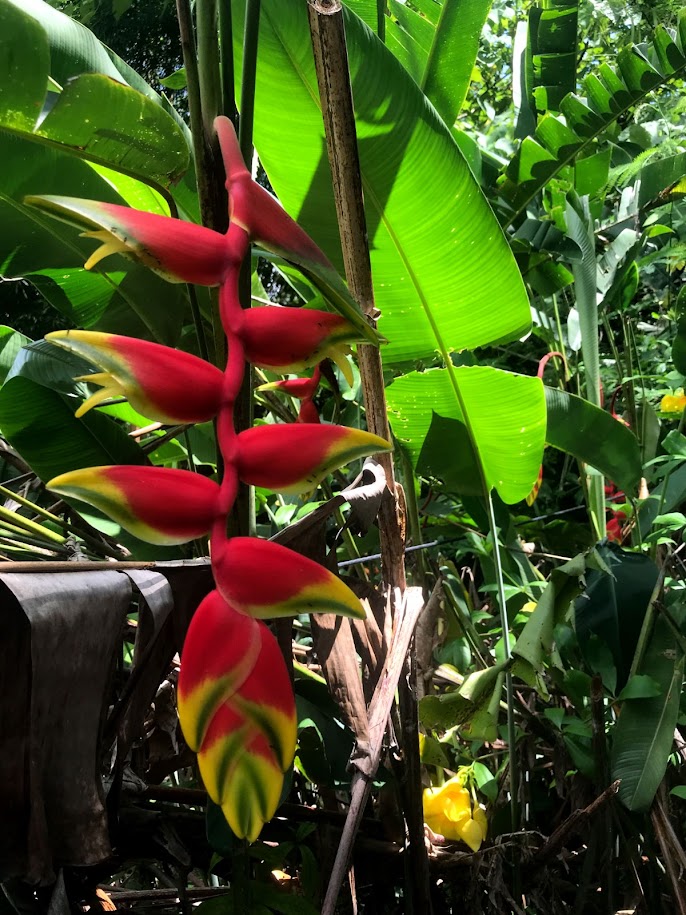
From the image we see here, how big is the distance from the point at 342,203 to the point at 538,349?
5.78 feet

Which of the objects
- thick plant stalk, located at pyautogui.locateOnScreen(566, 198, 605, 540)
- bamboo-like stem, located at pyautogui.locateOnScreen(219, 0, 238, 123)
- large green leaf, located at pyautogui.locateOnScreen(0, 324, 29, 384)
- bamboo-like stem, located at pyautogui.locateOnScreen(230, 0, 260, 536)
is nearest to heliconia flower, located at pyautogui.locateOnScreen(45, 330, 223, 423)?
bamboo-like stem, located at pyautogui.locateOnScreen(230, 0, 260, 536)

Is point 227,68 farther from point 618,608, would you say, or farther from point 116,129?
point 618,608

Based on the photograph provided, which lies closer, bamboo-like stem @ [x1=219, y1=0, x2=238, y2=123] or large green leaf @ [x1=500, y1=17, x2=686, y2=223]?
bamboo-like stem @ [x1=219, y1=0, x2=238, y2=123]

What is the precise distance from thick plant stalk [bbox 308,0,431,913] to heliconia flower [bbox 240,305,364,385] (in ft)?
0.79

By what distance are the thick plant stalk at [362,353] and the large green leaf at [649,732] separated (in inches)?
9.6

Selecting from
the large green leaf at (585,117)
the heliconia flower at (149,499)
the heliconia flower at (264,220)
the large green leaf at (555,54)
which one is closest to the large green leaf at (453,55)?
the large green leaf at (585,117)

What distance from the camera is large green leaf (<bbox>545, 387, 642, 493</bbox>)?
1024 mm

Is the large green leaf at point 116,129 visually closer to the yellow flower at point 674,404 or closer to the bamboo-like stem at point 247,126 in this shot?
Answer: the bamboo-like stem at point 247,126

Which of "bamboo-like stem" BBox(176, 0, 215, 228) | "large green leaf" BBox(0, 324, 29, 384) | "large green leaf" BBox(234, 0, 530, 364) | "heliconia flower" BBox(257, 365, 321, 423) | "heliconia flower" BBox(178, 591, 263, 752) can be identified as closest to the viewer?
"heliconia flower" BBox(178, 591, 263, 752)

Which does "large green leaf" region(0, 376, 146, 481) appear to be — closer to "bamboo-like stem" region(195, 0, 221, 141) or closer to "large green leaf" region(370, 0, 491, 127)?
"bamboo-like stem" region(195, 0, 221, 141)

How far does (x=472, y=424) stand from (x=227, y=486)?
2.22ft

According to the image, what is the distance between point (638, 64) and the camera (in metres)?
1.27

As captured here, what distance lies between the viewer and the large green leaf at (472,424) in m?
0.91

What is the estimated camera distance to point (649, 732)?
0.81 meters
